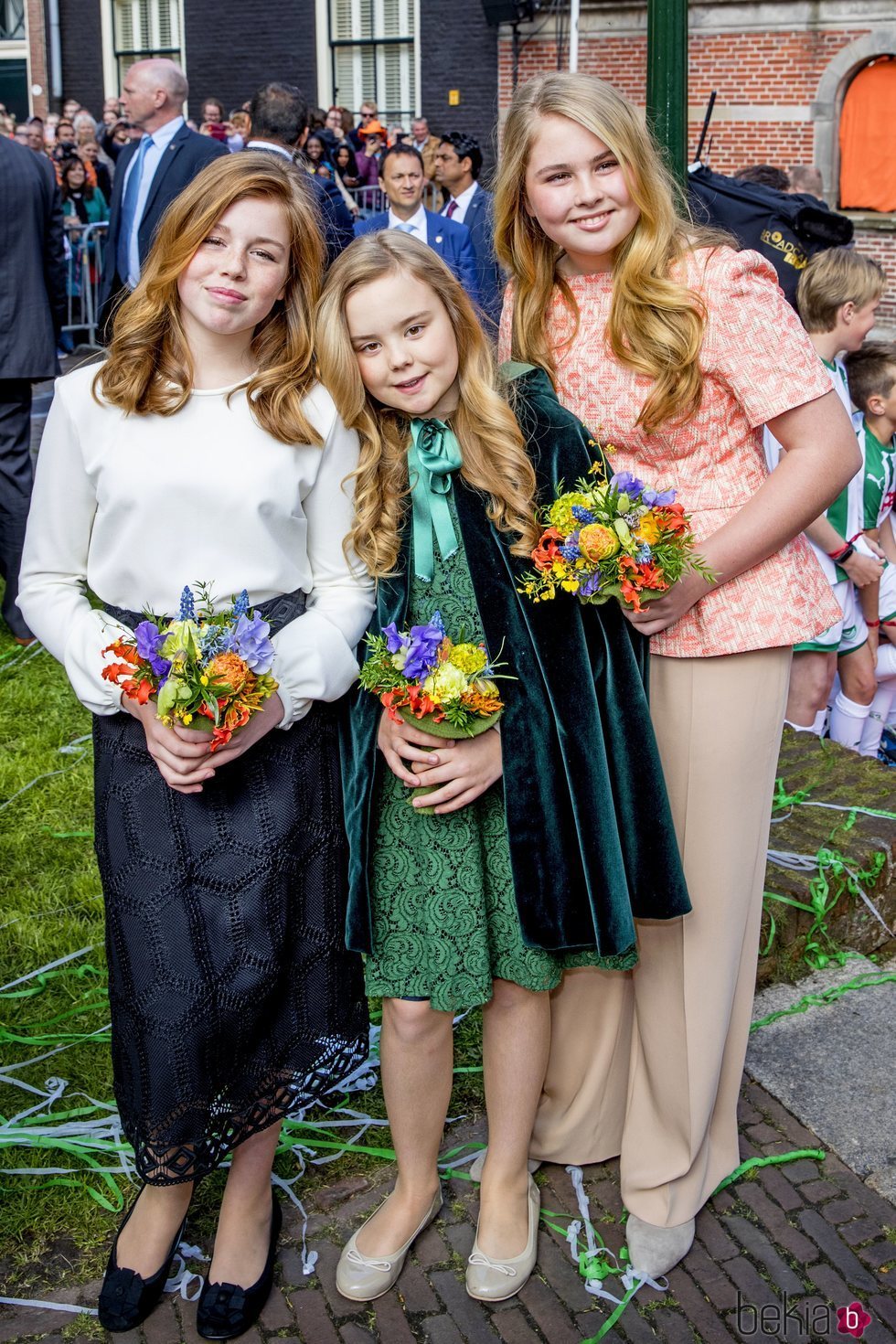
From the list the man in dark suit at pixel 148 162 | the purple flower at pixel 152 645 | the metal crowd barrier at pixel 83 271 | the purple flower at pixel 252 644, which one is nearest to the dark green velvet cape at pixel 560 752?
the purple flower at pixel 252 644

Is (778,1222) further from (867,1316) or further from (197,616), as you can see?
(197,616)

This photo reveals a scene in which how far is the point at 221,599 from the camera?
7.59ft

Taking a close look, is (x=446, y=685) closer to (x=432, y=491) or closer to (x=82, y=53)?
(x=432, y=491)

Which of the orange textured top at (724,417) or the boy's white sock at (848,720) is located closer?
the orange textured top at (724,417)

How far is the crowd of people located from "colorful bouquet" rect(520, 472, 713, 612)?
0.27ft

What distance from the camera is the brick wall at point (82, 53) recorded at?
19922 mm

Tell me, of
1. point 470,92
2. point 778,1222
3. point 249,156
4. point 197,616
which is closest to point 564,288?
point 249,156

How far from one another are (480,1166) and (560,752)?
1103 mm

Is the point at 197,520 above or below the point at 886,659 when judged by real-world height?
above

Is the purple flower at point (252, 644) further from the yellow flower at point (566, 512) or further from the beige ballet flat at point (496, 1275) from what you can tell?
the beige ballet flat at point (496, 1275)

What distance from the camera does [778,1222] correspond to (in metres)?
2.73

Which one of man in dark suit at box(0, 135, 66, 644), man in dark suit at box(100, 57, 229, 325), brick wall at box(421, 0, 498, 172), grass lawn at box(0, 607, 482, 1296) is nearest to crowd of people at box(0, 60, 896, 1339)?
grass lawn at box(0, 607, 482, 1296)

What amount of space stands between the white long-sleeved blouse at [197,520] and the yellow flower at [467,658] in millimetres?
245

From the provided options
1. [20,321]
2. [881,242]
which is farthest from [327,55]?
[20,321]
